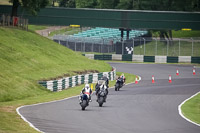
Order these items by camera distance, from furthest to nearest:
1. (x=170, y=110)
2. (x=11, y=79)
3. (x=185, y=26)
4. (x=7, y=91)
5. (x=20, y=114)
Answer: (x=185, y=26), (x=11, y=79), (x=7, y=91), (x=170, y=110), (x=20, y=114)

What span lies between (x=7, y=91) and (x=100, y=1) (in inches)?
2803

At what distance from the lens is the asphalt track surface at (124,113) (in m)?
18.8

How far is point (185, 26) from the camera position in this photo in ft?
238

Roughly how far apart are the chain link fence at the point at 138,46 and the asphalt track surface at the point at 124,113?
89.3 ft

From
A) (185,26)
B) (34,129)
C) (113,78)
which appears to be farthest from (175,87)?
(185,26)

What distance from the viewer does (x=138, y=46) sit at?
69000 millimetres

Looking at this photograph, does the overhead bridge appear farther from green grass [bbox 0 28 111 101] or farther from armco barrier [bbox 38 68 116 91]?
armco barrier [bbox 38 68 116 91]

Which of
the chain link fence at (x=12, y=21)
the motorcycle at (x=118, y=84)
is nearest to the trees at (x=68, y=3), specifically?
the chain link fence at (x=12, y=21)

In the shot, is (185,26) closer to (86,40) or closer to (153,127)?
(86,40)

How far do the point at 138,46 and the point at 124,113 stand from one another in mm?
46109

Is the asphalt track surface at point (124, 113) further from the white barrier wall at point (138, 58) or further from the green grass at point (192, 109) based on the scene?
the white barrier wall at point (138, 58)

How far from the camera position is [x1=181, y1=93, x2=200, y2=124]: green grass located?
76.3 feet

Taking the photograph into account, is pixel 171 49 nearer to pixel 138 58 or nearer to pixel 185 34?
pixel 138 58

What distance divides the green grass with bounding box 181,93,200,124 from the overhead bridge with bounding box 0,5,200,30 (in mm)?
41632
